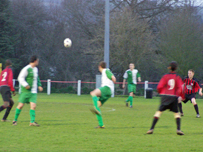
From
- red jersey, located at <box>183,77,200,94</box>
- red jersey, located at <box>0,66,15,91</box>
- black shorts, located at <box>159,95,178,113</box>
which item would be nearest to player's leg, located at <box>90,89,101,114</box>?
black shorts, located at <box>159,95,178,113</box>

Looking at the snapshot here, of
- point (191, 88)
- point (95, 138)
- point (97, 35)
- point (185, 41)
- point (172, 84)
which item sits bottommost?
point (95, 138)

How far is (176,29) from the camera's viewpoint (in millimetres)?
28641

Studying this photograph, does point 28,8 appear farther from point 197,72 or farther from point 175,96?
point 175,96

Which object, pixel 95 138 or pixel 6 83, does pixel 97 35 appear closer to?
pixel 6 83

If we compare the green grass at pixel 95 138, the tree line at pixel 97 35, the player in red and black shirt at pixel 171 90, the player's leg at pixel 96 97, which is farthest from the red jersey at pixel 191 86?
the tree line at pixel 97 35

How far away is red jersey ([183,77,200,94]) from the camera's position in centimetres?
1189

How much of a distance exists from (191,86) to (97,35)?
20386mm

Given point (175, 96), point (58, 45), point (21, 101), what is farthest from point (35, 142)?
point (58, 45)

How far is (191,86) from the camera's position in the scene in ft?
39.2

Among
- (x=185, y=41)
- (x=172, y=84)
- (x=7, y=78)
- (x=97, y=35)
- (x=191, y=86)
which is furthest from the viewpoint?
(x=97, y=35)

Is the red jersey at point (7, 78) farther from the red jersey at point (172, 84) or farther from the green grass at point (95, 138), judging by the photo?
the red jersey at point (172, 84)

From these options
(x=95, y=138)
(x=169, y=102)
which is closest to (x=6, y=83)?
(x=95, y=138)

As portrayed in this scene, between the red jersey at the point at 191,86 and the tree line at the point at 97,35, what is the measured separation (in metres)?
16.7

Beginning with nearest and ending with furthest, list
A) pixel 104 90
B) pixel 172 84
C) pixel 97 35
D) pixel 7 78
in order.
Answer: pixel 172 84, pixel 104 90, pixel 7 78, pixel 97 35
